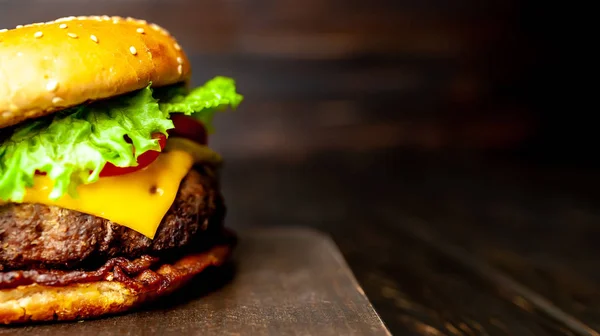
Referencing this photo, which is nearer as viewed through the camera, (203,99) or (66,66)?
(66,66)

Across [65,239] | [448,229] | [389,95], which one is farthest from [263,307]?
[389,95]

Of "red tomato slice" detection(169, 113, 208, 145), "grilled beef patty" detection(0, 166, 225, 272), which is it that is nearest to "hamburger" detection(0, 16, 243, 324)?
"grilled beef patty" detection(0, 166, 225, 272)

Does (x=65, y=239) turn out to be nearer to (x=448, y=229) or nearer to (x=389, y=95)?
(x=448, y=229)

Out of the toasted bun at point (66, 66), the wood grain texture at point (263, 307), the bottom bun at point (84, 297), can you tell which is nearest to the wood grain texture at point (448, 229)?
the wood grain texture at point (263, 307)

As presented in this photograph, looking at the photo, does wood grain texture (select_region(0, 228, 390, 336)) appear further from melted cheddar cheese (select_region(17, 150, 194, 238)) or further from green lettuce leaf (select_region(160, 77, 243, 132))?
green lettuce leaf (select_region(160, 77, 243, 132))

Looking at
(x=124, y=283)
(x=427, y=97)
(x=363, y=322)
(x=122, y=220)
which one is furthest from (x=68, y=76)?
(x=427, y=97)

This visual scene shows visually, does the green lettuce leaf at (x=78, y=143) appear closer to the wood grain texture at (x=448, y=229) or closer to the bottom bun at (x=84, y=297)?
the bottom bun at (x=84, y=297)
